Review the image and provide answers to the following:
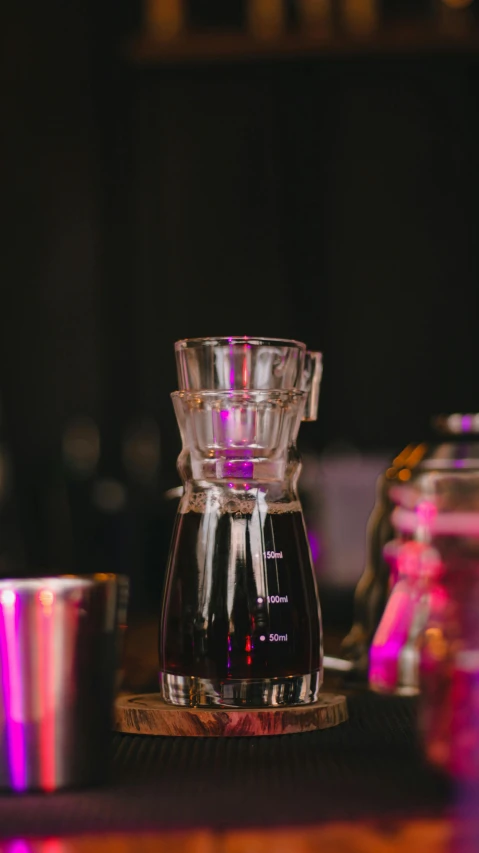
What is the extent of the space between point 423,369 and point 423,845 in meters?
3.15

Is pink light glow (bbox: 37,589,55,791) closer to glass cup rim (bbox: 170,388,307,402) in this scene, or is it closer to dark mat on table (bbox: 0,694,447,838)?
dark mat on table (bbox: 0,694,447,838)

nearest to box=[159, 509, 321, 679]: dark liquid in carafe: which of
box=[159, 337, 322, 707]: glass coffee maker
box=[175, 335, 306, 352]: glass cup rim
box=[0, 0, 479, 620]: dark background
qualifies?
box=[159, 337, 322, 707]: glass coffee maker

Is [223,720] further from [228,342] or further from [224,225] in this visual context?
[224,225]

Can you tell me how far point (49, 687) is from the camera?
1.87ft

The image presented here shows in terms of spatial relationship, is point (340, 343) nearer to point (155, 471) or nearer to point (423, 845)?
point (155, 471)

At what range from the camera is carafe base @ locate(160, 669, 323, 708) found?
0.75 meters

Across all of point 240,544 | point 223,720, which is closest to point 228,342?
point 240,544

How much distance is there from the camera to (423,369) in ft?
11.7

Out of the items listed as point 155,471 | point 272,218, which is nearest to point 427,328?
point 272,218

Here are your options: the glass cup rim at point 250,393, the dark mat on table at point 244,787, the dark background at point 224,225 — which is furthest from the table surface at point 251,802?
the dark background at point 224,225

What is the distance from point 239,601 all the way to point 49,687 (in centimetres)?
22

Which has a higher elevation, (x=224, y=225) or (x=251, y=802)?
(x=224, y=225)

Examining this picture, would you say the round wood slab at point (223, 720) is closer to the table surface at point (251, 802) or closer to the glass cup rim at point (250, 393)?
the table surface at point (251, 802)

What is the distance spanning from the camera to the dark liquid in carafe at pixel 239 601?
0.76 metres
